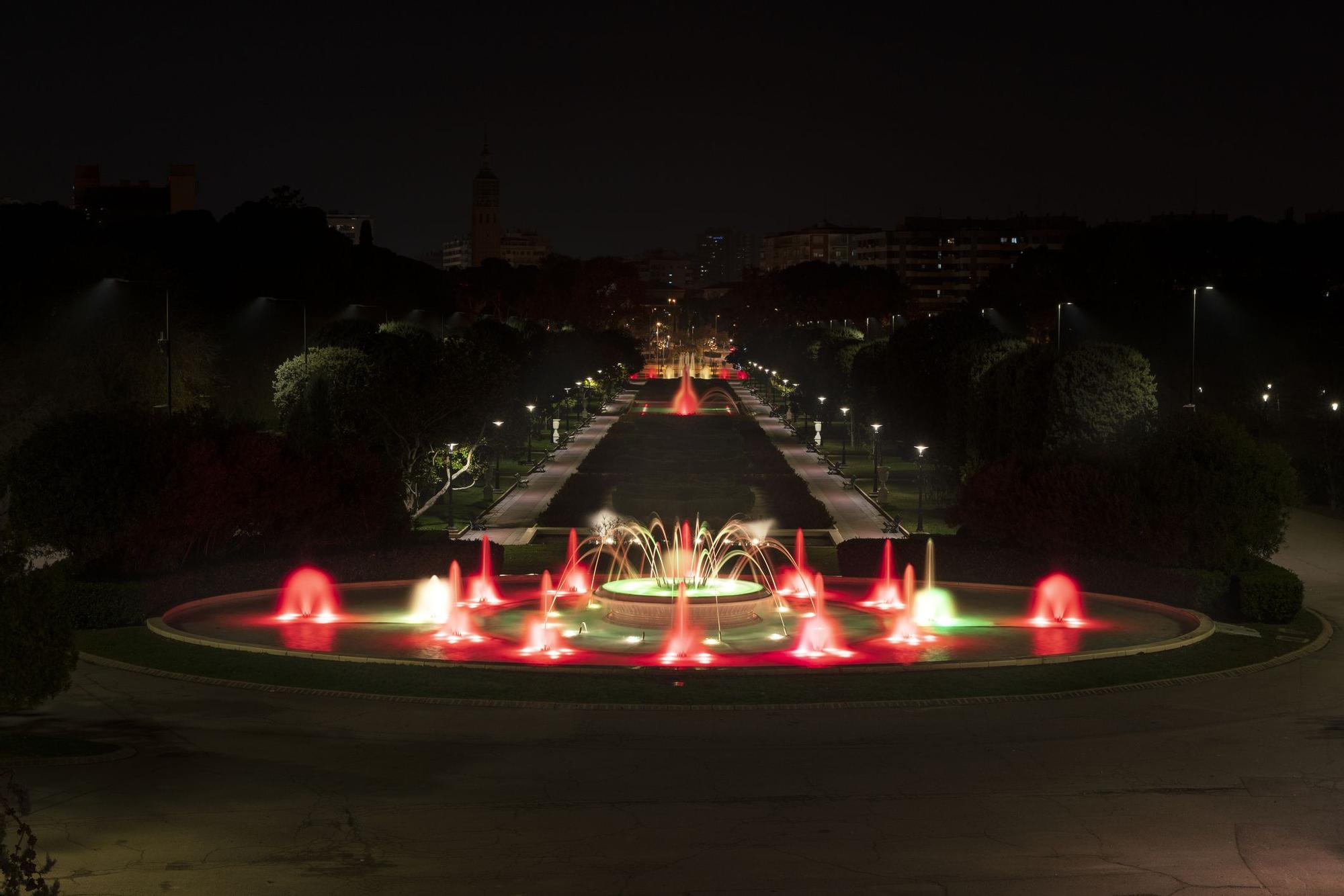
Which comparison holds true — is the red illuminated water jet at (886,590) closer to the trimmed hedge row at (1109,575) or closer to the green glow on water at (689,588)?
the trimmed hedge row at (1109,575)

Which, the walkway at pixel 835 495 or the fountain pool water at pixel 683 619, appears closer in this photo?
the fountain pool water at pixel 683 619

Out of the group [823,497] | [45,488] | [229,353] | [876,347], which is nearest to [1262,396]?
[876,347]

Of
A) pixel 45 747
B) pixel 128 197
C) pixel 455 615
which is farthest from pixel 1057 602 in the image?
pixel 128 197

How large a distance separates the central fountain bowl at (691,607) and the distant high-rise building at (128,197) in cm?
15638

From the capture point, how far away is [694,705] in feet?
64.7

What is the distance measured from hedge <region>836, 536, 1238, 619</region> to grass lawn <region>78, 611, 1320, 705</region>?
3986 mm

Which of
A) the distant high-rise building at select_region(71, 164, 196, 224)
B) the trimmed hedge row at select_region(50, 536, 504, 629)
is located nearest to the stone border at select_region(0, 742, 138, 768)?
the trimmed hedge row at select_region(50, 536, 504, 629)

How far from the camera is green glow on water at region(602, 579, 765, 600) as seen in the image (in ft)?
86.1

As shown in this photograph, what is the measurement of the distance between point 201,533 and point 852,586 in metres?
12.7

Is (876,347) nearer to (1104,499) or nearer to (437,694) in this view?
(1104,499)

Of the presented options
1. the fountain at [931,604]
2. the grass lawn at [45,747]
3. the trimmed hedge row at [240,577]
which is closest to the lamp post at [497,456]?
the trimmed hedge row at [240,577]

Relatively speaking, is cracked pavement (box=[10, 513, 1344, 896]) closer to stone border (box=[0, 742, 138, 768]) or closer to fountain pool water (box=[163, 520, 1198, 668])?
stone border (box=[0, 742, 138, 768])

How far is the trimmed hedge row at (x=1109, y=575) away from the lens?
26.7 m

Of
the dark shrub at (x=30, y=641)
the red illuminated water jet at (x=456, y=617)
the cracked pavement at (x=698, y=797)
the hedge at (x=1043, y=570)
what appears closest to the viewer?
the cracked pavement at (x=698, y=797)
